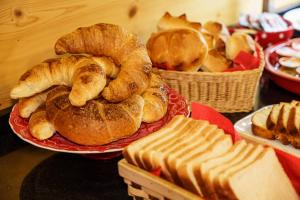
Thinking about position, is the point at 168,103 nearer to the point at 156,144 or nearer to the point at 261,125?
the point at 261,125

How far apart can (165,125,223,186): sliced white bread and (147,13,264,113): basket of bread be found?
0.41 meters

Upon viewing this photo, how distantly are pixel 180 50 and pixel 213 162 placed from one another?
534 mm

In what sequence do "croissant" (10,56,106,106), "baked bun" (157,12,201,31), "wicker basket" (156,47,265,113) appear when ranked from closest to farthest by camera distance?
"croissant" (10,56,106,106)
"wicker basket" (156,47,265,113)
"baked bun" (157,12,201,31)

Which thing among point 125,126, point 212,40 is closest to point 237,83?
point 212,40

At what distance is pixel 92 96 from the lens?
0.87m

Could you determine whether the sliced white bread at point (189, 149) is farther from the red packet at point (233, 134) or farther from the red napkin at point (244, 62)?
the red napkin at point (244, 62)

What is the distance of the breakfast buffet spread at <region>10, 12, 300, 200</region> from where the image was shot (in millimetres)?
646

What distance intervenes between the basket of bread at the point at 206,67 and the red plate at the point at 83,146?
11 centimetres

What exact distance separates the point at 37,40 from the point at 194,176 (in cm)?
63

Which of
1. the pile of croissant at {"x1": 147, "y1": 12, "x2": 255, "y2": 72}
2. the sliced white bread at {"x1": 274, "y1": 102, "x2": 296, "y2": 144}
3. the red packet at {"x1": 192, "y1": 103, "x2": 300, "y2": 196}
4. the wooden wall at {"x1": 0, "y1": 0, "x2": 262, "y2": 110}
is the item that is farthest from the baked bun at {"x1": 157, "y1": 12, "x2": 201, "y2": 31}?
the red packet at {"x1": 192, "y1": 103, "x2": 300, "y2": 196}

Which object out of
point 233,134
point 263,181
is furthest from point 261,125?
point 263,181

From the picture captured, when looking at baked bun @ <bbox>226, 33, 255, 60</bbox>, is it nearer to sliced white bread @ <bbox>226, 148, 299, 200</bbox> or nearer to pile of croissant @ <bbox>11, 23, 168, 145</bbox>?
pile of croissant @ <bbox>11, 23, 168, 145</bbox>

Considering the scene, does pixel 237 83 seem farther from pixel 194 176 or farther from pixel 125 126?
pixel 194 176

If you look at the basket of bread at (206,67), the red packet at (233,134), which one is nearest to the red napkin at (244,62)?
the basket of bread at (206,67)
